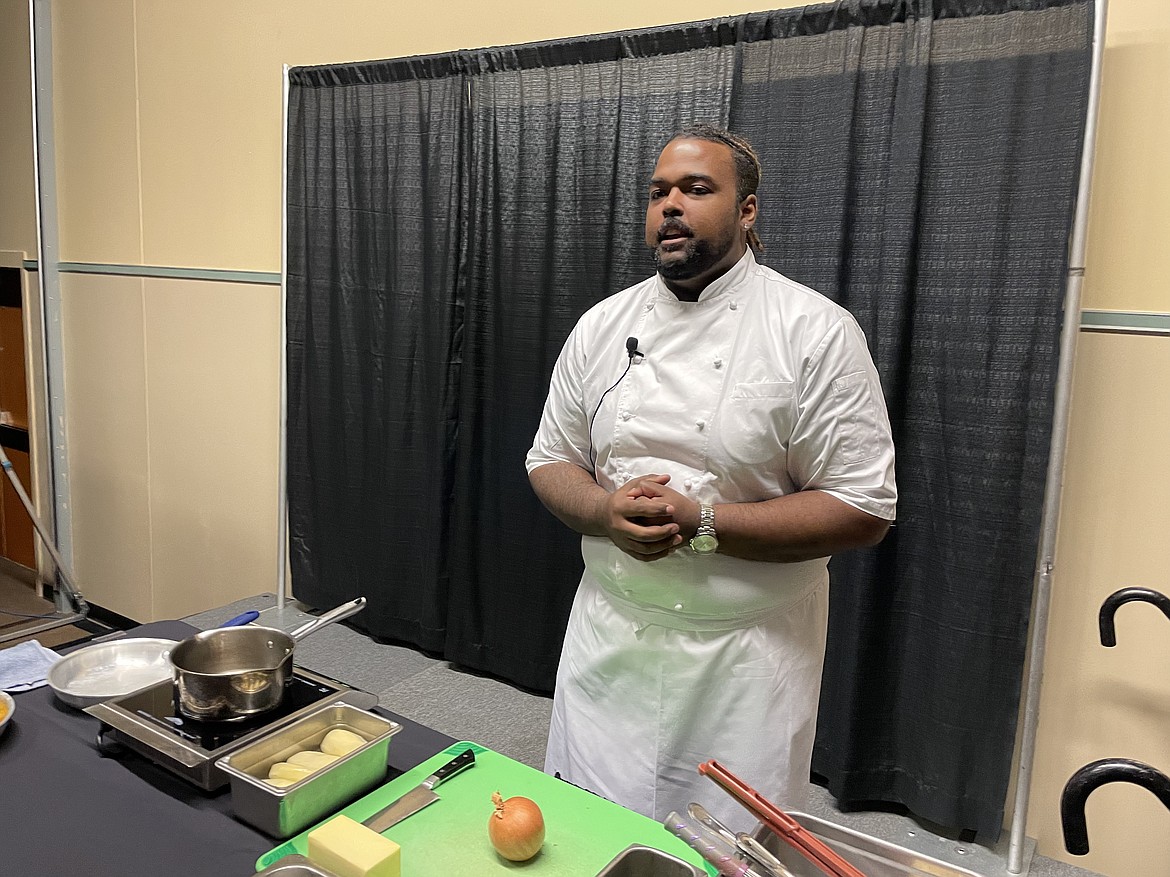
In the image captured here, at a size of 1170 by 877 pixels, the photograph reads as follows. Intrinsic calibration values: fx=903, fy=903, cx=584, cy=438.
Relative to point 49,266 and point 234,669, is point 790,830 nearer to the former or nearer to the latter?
point 234,669

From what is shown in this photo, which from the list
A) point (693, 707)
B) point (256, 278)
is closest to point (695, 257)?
point (693, 707)

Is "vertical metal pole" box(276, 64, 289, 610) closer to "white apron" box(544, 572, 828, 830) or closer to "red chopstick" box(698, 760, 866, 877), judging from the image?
"white apron" box(544, 572, 828, 830)

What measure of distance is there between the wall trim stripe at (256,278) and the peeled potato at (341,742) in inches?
69.2

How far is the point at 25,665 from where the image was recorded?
4.79 feet

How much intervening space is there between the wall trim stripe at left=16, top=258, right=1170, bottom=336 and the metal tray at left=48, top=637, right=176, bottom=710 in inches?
77.1

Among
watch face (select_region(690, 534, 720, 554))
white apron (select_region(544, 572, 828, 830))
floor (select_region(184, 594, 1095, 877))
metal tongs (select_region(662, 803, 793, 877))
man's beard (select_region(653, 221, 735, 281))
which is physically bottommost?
floor (select_region(184, 594, 1095, 877))

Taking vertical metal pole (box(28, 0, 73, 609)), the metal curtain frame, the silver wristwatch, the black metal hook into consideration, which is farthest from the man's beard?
vertical metal pole (box(28, 0, 73, 609))

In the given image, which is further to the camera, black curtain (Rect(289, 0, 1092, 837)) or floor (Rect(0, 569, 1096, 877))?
floor (Rect(0, 569, 1096, 877))

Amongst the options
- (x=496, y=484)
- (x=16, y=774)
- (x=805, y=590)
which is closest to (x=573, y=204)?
(x=496, y=484)

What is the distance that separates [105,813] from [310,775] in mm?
256

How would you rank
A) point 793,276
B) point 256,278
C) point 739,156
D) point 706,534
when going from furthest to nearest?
point 256,278
point 793,276
point 739,156
point 706,534

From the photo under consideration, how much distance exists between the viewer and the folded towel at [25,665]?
140 centimetres

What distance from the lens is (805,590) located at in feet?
5.03

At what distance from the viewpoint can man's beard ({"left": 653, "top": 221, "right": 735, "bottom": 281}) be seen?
1.50 meters
